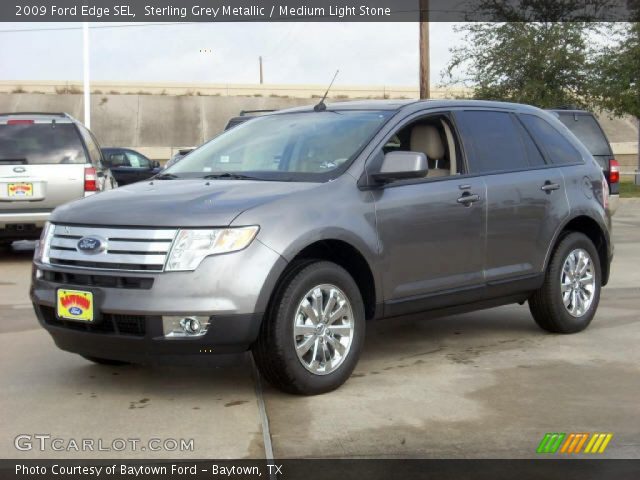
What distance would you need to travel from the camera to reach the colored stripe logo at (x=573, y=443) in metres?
4.50

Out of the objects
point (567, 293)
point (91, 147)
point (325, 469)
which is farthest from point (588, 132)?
point (325, 469)

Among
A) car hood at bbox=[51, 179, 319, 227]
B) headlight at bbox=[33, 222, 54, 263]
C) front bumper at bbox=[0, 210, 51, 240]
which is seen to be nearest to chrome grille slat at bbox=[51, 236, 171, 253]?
car hood at bbox=[51, 179, 319, 227]

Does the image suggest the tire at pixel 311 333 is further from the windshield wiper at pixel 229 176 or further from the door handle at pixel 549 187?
the door handle at pixel 549 187

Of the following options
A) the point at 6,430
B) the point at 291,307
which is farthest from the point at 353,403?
the point at 6,430

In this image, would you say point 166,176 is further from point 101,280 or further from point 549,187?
point 549,187

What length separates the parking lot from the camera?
4590 mm

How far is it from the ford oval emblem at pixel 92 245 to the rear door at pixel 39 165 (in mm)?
6656

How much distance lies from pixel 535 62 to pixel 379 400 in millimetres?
25331

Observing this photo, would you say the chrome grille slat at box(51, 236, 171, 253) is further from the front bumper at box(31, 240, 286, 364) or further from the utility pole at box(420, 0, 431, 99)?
the utility pole at box(420, 0, 431, 99)

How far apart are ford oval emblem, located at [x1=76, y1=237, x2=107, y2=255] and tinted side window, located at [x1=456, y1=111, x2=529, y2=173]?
2669 millimetres

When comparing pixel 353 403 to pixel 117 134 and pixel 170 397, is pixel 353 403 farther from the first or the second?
pixel 117 134

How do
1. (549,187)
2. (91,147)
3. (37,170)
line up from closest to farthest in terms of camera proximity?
1. (549,187)
2. (37,170)
3. (91,147)

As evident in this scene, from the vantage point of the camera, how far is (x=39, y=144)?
1182cm

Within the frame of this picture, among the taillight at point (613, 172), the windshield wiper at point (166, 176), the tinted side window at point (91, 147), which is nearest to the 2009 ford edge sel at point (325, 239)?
the windshield wiper at point (166, 176)
